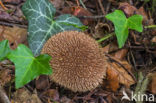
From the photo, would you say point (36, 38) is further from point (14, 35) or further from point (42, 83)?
point (42, 83)

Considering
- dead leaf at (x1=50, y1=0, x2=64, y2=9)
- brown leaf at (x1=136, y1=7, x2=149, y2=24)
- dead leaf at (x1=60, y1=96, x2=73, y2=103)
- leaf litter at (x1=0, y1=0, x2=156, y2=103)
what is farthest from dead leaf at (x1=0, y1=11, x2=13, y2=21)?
brown leaf at (x1=136, y1=7, x2=149, y2=24)

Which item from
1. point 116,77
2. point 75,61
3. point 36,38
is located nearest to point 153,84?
point 116,77

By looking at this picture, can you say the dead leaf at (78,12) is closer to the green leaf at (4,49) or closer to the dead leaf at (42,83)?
the dead leaf at (42,83)

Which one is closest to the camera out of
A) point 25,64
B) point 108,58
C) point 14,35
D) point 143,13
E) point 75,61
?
point 25,64

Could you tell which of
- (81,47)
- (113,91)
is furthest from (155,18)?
(81,47)

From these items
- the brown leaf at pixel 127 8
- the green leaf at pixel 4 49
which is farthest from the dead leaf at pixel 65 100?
Answer: the brown leaf at pixel 127 8

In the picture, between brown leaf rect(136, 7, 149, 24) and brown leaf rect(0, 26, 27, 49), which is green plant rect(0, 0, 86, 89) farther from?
brown leaf rect(136, 7, 149, 24)
